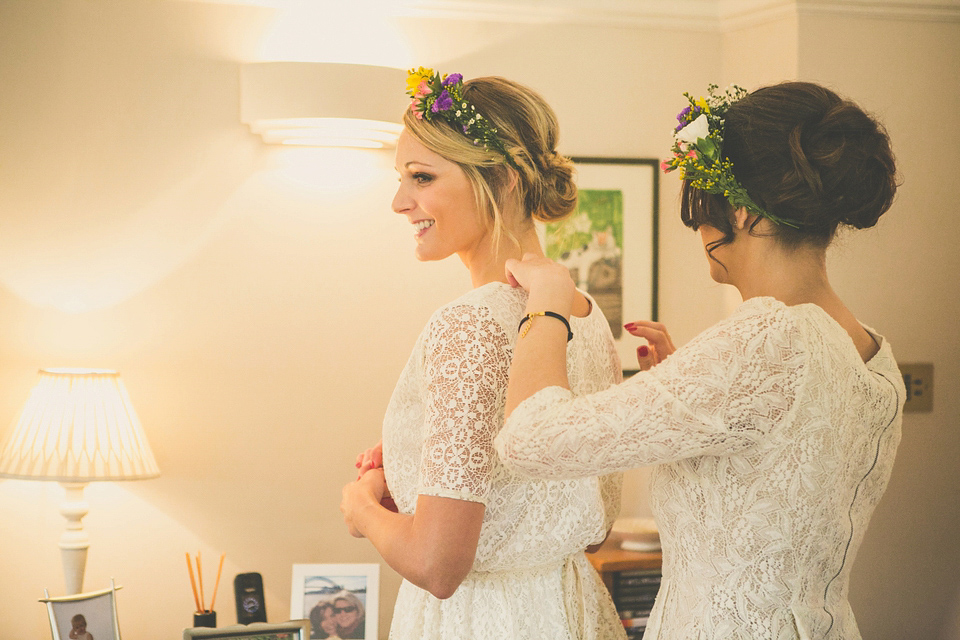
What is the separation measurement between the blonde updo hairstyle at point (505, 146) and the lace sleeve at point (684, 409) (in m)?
0.44

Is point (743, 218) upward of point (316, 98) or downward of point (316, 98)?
downward

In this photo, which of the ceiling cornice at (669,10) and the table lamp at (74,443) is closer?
the table lamp at (74,443)

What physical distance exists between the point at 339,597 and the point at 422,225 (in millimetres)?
1309

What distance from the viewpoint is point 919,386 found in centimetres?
262

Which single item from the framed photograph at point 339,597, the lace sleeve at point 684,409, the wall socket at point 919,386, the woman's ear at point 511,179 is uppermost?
the woman's ear at point 511,179

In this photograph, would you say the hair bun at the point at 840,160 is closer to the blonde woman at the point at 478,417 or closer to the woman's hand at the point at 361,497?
the blonde woman at the point at 478,417

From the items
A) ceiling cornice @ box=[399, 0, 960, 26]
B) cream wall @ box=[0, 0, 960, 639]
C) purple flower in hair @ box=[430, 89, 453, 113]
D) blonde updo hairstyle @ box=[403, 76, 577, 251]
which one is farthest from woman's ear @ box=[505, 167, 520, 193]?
ceiling cornice @ box=[399, 0, 960, 26]

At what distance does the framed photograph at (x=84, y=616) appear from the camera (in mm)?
2035

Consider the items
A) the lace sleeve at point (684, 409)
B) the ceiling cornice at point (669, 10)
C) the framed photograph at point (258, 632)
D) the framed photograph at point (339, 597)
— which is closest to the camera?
the lace sleeve at point (684, 409)

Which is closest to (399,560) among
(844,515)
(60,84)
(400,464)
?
(400,464)

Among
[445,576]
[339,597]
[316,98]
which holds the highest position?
[316,98]

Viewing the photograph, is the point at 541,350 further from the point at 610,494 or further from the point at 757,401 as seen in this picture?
the point at 610,494

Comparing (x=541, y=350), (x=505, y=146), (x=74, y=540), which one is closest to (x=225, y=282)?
(x=74, y=540)

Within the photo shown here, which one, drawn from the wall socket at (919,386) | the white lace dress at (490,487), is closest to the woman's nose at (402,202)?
the white lace dress at (490,487)
